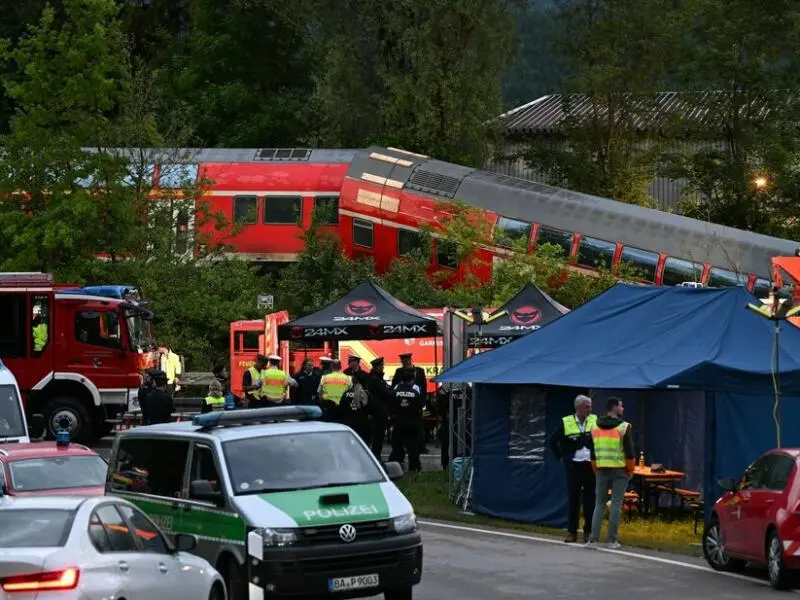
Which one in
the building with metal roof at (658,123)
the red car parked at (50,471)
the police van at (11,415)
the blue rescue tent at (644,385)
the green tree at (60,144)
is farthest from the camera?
the building with metal roof at (658,123)

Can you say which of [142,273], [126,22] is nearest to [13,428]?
[142,273]

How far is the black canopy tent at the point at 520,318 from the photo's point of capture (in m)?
32.6

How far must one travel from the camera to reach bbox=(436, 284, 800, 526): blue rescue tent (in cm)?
2164

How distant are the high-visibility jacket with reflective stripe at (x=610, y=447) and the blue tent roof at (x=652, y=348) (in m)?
0.93

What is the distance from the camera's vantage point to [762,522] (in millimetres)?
17266

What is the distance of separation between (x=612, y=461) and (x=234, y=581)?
6.90 m

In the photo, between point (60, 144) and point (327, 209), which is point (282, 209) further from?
point (60, 144)

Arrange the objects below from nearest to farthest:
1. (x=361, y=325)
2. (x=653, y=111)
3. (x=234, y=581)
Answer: (x=234, y=581) < (x=361, y=325) < (x=653, y=111)

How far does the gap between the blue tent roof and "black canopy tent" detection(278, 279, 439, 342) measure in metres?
7.00

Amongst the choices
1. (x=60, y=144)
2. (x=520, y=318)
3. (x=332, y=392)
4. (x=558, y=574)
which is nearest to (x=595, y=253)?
(x=520, y=318)

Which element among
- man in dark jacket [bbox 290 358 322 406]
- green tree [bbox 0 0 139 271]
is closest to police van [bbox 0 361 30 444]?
man in dark jacket [bbox 290 358 322 406]

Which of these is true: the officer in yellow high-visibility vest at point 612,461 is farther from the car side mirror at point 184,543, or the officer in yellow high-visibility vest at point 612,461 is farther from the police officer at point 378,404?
the car side mirror at point 184,543

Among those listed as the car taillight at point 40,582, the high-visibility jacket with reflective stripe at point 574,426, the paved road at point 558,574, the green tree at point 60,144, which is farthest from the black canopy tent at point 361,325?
the car taillight at point 40,582

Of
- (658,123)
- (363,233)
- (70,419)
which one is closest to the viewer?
(70,419)
